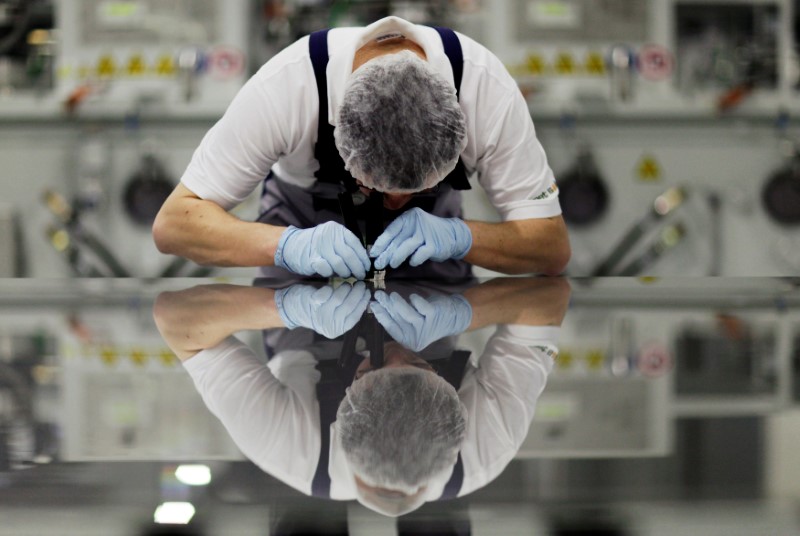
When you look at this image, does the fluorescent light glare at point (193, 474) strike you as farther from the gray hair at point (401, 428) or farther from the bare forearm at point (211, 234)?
the bare forearm at point (211, 234)

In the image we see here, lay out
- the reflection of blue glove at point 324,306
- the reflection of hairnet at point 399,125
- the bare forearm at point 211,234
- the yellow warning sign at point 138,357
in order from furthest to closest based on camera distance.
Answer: the bare forearm at point 211,234 < the reflection of hairnet at point 399,125 < the reflection of blue glove at point 324,306 < the yellow warning sign at point 138,357

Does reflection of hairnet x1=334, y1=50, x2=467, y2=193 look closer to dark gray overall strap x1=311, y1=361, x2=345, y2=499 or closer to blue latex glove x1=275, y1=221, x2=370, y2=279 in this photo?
blue latex glove x1=275, y1=221, x2=370, y2=279

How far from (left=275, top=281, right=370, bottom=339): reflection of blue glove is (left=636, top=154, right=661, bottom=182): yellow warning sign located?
211cm

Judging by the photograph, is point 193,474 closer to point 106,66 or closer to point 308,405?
point 308,405

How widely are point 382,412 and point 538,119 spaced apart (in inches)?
111

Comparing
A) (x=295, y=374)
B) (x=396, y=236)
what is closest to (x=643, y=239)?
(x=396, y=236)

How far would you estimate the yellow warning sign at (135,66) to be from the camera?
10.5 feet

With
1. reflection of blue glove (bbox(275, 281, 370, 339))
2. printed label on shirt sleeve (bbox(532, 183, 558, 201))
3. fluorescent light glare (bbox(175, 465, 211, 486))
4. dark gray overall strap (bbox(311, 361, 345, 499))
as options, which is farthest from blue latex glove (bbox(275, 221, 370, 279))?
fluorescent light glare (bbox(175, 465, 211, 486))

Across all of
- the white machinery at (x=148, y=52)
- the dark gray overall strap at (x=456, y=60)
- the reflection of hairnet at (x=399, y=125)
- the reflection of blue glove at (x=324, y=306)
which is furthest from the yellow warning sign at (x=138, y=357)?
the white machinery at (x=148, y=52)

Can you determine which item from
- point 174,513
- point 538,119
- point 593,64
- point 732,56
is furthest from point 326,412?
point 732,56

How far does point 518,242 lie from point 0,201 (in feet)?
8.38

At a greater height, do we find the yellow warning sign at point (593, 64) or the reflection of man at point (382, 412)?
the yellow warning sign at point (593, 64)

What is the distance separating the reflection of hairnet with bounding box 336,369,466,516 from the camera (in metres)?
0.36

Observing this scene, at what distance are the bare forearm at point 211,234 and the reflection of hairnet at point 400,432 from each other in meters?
0.98
